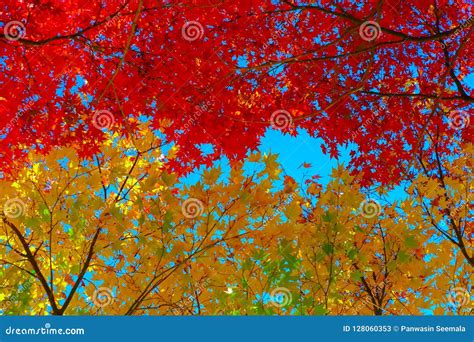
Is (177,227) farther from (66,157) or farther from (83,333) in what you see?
(66,157)

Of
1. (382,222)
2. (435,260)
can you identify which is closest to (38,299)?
(382,222)

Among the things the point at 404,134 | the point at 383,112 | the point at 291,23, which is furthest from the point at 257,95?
the point at 404,134

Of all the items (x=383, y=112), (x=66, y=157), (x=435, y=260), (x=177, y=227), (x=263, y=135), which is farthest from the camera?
(x=383, y=112)

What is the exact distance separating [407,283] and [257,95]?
3.23m

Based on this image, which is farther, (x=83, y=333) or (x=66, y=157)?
(x=66, y=157)

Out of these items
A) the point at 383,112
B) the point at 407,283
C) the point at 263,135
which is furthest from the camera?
the point at 383,112

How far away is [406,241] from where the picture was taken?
4191mm

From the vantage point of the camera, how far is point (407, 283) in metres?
4.52

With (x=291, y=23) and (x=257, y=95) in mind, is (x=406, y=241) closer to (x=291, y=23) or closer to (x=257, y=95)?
(x=257, y=95)


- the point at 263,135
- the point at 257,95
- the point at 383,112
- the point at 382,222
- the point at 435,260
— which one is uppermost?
the point at 383,112

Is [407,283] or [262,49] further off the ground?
[262,49]

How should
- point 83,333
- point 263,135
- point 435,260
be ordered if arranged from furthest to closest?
point 263,135 < point 435,260 < point 83,333

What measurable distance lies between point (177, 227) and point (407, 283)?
2178 millimetres

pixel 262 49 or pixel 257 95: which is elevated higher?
pixel 262 49
